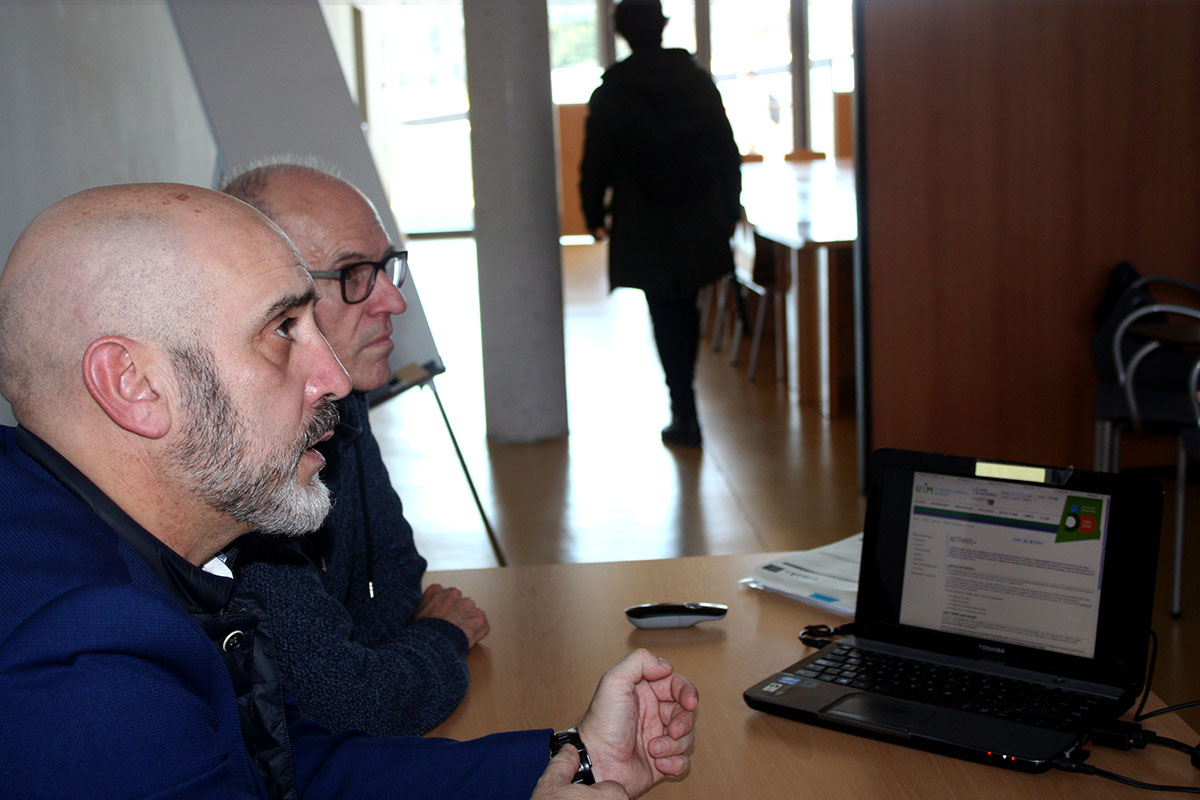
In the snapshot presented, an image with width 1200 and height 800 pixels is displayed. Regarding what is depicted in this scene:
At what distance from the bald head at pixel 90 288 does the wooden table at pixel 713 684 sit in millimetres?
659

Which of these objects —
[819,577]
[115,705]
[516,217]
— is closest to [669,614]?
[819,577]

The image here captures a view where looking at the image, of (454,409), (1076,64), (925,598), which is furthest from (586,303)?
(925,598)

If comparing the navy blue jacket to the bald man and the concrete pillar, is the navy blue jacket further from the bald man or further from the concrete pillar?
the concrete pillar

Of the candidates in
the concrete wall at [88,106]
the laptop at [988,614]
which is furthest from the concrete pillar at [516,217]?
the laptop at [988,614]


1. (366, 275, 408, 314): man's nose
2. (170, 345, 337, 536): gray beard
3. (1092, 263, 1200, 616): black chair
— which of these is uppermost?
(366, 275, 408, 314): man's nose

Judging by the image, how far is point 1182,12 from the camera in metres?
4.01

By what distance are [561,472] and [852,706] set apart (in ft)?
11.5

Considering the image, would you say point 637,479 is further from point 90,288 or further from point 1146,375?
point 90,288

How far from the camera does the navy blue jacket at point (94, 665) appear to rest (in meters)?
0.78

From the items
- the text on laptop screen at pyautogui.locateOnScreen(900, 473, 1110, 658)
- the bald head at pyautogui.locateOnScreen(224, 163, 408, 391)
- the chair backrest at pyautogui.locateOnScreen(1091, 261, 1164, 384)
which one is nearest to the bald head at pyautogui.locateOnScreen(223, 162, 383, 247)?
the bald head at pyautogui.locateOnScreen(224, 163, 408, 391)

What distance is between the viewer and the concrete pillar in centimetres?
504

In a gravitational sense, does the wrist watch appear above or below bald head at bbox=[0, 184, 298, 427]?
below

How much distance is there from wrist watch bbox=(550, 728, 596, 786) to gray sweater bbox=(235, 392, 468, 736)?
8.3 inches

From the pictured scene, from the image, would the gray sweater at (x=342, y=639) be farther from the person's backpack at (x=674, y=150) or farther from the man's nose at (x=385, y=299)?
the person's backpack at (x=674, y=150)
